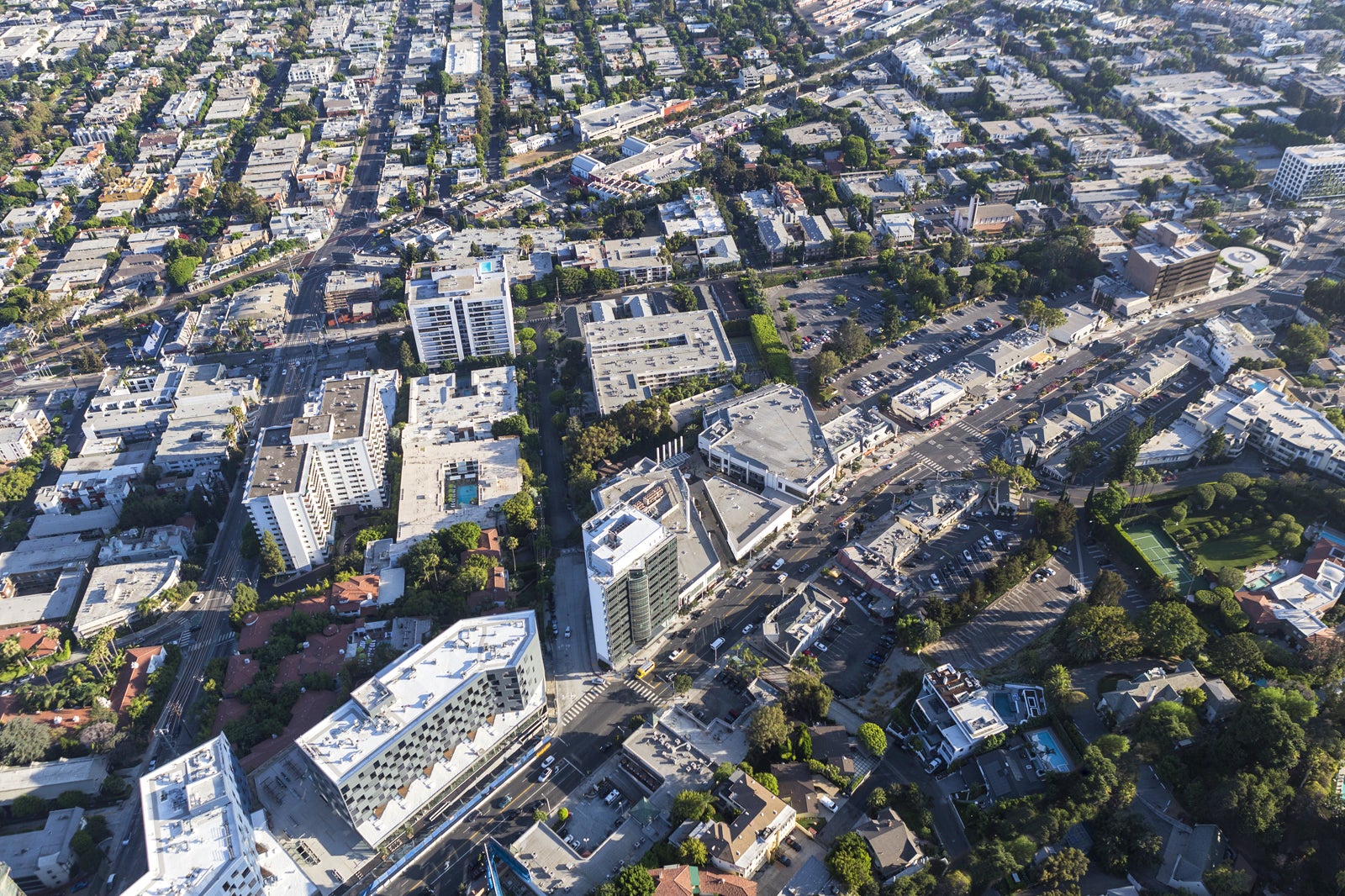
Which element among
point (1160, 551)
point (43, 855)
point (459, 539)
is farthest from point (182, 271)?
point (1160, 551)

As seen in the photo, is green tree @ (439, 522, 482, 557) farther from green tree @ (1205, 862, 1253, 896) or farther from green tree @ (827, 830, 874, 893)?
green tree @ (1205, 862, 1253, 896)

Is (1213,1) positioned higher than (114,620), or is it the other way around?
(1213,1)

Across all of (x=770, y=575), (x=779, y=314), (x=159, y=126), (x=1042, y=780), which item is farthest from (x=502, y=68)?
(x=1042, y=780)

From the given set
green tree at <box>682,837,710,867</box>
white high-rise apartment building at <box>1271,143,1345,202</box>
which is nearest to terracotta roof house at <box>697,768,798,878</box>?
green tree at <box>682,837,710,867</box>

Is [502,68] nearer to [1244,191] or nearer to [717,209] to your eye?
[717,209]

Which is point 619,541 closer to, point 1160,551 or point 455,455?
point 455,455

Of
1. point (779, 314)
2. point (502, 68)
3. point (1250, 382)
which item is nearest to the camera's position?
point (1250, 382)
